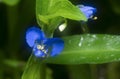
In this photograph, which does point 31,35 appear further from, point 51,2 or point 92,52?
point 92,52

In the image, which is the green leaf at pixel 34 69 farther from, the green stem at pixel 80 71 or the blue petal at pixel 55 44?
the green stem at pixel 80 71

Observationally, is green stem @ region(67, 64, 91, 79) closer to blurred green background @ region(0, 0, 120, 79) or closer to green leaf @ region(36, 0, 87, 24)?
blurred green background @ region(0, 0, 120, 79)

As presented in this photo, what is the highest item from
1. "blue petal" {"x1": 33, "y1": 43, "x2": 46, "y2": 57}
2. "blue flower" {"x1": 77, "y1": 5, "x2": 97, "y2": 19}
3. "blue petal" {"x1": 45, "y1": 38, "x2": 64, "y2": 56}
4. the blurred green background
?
"blue flower" {"x1": 77, "y1": 5, "x2": 97, "y2": 19}

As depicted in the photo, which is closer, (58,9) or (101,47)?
(58,9)

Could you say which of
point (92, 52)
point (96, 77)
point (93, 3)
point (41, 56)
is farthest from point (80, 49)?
point (93, 3)

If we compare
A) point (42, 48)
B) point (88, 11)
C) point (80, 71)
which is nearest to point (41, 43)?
point (42, 48)

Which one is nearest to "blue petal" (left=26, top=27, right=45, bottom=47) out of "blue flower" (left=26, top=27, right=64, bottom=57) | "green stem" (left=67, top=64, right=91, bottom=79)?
"blue flower" (left=26, top=27, right=64, bottom=57)

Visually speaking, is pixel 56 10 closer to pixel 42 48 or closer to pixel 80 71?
pixel 42 48
